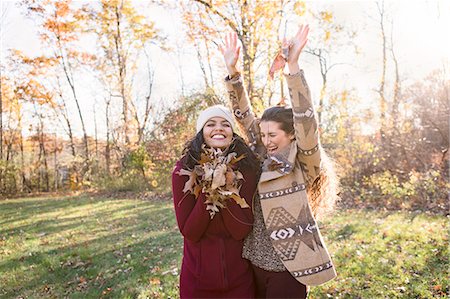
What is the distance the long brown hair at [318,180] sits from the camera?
2570mm

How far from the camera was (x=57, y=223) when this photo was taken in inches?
422

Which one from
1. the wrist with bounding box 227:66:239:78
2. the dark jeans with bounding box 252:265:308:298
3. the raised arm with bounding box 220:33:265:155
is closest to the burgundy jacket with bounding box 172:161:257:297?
the dark jeans with bounding box 252:265:308:298

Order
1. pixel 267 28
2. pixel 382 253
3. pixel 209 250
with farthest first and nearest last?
pixel 267 28 → pixel 382 253 → pixel 209 250

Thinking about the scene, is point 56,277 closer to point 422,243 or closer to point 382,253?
point 382,253

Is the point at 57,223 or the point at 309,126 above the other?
the point at 309,126

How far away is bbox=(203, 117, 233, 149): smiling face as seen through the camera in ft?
8.83

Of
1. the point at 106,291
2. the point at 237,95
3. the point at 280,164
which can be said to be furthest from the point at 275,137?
the point at 106,291

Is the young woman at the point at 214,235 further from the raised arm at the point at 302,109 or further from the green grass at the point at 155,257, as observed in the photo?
the green grass at the point at 155,257

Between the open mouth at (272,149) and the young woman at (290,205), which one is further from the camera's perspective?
the open mouth at (272,149)

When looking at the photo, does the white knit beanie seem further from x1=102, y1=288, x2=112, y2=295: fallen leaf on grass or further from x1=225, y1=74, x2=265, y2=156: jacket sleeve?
x1=102, y1=288, x2=112, y2=295: fallen leaf on grass

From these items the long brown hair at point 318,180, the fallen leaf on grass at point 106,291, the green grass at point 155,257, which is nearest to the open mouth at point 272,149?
the long brown hair at point 318,180

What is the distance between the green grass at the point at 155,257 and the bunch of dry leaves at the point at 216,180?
2.92m

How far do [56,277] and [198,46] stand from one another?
18.4 meters

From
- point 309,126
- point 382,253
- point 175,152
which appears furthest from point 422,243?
point 175,152
